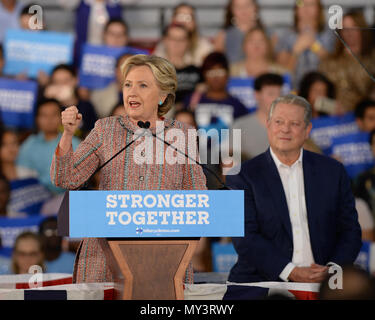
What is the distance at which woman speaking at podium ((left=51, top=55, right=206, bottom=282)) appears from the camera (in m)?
2.75

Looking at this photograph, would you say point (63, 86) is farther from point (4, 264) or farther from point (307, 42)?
point (307, 42)

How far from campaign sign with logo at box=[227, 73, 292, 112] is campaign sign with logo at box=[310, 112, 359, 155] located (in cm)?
27

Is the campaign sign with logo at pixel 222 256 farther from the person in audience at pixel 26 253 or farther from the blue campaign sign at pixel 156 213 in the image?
the person in audience at pixel 26 253

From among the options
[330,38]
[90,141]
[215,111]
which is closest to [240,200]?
[90,141]

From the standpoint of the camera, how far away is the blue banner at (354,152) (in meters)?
4.01

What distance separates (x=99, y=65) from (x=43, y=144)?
2.01ft

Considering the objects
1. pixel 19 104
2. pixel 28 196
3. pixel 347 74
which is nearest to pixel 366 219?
pixel 347 74

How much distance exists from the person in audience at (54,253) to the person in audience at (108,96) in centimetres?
67

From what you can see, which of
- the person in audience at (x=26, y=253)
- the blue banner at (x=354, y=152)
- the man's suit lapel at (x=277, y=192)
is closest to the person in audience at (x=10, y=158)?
the person in audience at (x=26, y=253)

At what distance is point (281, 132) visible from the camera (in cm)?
333

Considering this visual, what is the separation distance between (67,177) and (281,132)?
42.5 inches

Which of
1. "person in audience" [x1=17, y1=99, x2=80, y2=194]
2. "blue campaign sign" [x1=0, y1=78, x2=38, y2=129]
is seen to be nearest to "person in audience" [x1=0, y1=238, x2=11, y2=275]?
"person in audience" [x1=17, y1=99, x2=80, y2=194]

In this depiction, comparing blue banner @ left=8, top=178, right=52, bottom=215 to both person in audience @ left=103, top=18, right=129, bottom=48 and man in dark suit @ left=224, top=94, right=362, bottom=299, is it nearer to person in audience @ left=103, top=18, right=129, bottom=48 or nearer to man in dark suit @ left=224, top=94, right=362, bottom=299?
person in audience @ left=103, top=18, right=129, bottom=48
